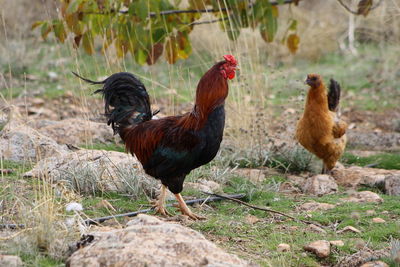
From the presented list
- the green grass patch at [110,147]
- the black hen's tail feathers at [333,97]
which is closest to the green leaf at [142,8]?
the green grass patch at [110,147]

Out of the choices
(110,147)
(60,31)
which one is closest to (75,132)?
(110,147)

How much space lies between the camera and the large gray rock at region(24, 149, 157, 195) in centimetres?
575

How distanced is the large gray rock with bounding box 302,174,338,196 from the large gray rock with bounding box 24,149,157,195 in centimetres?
167

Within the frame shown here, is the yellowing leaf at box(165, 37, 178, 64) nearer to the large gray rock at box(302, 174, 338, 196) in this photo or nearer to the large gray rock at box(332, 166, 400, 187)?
the large gray rock at box(302, 174, 338, 196)

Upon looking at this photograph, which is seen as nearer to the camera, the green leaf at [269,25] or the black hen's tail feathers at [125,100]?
the black hen's tail feathers at [125,100]

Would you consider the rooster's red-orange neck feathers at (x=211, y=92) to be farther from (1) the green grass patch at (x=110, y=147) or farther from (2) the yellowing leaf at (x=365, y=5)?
(1) the green grass patch at (x=110, y=147)

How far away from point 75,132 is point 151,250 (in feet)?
15.0

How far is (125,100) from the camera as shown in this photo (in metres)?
5.64

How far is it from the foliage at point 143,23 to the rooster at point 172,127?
74 centimetres

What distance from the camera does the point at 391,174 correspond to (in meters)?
6.74

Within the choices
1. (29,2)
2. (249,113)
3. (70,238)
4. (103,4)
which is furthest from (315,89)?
(29,2)

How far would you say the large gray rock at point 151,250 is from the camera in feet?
11.2

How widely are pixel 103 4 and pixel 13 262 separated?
11.1ft

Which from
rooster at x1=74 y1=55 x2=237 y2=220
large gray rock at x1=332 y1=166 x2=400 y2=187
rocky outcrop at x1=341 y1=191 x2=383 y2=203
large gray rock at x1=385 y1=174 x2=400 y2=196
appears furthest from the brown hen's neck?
rooster at x1=74 y1=55 x2=237 y2=220
